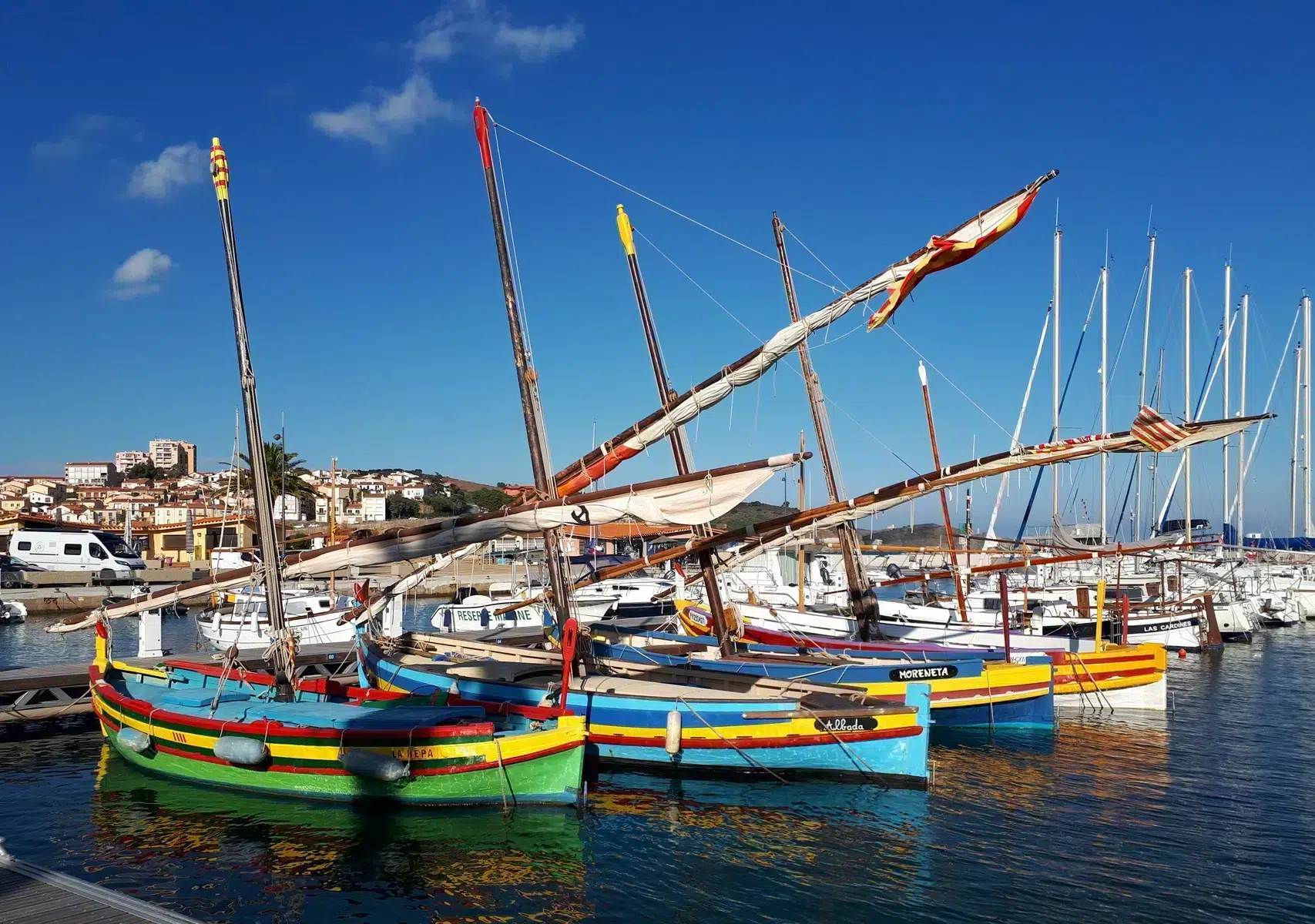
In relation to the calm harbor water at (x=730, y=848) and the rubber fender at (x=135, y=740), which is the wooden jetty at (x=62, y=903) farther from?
the rubber fender at (x=135, y=740)

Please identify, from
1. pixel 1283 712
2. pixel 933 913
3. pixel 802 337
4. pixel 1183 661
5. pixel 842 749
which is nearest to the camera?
pixel 933 913

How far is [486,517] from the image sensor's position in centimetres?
1908

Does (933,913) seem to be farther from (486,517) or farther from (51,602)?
(51,602)

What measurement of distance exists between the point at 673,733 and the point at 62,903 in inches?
416

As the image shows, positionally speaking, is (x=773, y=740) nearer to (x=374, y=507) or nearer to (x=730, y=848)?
(x=730, y=848)

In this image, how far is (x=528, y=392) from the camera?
2069cm

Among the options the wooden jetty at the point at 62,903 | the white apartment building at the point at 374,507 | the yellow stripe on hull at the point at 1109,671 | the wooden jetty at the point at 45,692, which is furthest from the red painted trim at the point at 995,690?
the white apartment building at the point at 374,507

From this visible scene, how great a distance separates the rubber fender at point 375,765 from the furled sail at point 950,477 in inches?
381

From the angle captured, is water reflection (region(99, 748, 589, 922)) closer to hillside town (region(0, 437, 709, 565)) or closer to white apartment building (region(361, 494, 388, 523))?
hillside town (region(0, 437, 709, 565))

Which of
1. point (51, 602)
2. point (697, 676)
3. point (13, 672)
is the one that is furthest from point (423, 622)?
point (697, 676)

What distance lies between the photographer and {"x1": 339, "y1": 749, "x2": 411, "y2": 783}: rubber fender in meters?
15.8

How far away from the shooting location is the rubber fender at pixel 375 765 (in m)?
15.8

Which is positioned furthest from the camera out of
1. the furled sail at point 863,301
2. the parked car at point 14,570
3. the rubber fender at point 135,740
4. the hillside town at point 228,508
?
the hillside town at point 228,508

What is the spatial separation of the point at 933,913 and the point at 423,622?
145 ft
